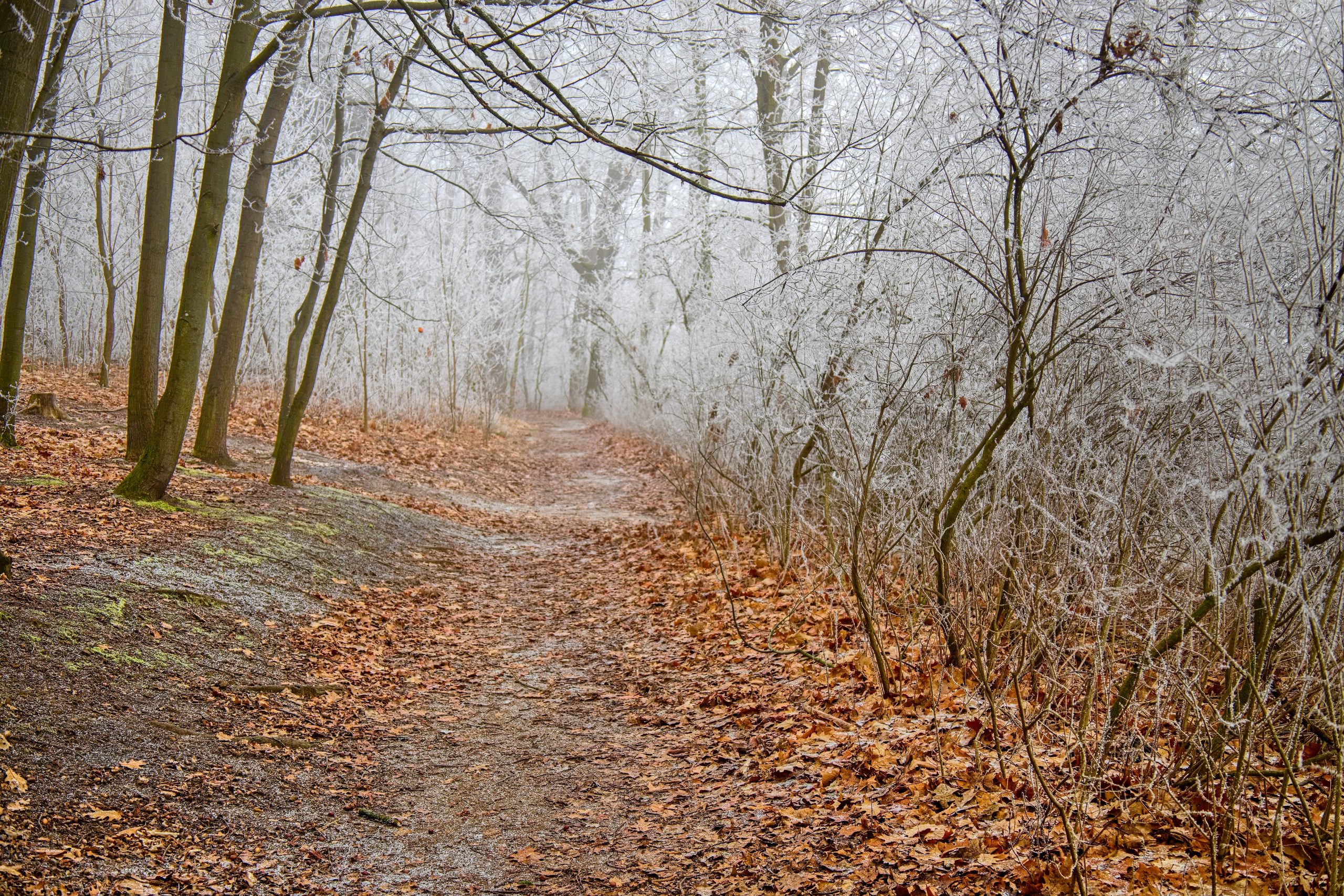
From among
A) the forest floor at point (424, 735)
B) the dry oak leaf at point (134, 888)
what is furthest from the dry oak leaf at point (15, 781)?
the dry oak leaf at point (134, 888)

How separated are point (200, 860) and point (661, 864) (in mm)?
1708

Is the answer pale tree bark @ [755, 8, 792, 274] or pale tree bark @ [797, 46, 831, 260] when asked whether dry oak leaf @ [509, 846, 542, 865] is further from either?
pale tree bark @ [755, 8, 792, 274]

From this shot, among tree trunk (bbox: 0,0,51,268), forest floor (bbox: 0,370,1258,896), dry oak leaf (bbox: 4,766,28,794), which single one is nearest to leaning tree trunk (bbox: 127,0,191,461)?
forest floor (bbox: 0,370,1258,896)

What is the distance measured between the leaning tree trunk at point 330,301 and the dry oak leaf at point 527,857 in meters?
6.30

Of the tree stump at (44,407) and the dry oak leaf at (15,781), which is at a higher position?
the tree stump at (44,407)

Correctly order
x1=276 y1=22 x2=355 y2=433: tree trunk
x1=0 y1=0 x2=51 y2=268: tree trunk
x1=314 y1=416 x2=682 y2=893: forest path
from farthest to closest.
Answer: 1. x1=276 y1=22 x2=355 y2=433: tree trunk
2. x1=0 y1=0 x2=51 y2=268: tree trunk
3. x1=314 y1=416 x2=682 y2=893: forest path

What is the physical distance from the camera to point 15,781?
10.1 feet

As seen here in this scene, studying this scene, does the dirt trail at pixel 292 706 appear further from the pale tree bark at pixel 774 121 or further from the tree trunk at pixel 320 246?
the pale tree bark at pixel 774 121

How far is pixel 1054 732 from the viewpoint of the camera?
11.9 feet

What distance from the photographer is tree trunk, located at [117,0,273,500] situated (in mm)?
6414

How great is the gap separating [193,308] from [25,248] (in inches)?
170

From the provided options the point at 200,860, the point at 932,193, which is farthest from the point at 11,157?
the point at 932,193

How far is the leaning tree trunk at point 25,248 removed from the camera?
785 cm

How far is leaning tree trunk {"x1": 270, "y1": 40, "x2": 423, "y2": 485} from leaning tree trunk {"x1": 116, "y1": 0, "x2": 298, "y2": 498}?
1.95 meters
